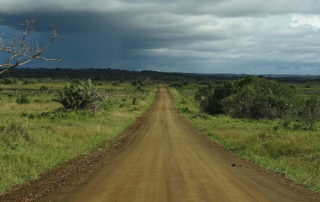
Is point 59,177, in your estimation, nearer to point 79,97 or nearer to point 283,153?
point 283,153

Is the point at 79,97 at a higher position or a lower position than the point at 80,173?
higher

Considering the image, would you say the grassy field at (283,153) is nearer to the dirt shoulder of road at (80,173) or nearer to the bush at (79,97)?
the dirt shoulder of road at (80,173)

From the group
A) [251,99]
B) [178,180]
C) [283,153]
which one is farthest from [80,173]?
[251,99]

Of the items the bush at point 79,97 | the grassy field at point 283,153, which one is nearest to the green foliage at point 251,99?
the grassy field at point 283,153

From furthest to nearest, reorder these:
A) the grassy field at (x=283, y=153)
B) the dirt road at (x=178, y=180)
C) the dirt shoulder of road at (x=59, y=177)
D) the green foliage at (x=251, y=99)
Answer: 1. the green foliage at (x=251, y=99)
2. the grassy field at (x=283, y=153)
3. the dirt shoulder of road at (x=59, y=177)
4. the dirt road at (x=178, y=180)

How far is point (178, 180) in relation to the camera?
29.6ft

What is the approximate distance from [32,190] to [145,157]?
5201 mm

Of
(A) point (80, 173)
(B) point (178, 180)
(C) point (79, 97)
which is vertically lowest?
(A) point (80, 173)

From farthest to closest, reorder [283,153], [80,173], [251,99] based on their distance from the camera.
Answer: [251,99] → [283,153] → [80,173]

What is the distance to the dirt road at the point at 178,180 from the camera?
24.8ft

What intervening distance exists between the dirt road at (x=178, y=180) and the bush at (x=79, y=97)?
43.9ft

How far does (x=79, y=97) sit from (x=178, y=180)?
19.7 m

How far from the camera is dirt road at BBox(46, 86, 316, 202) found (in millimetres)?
7555

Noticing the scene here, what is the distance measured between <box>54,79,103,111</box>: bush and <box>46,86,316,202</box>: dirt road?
13.4m
